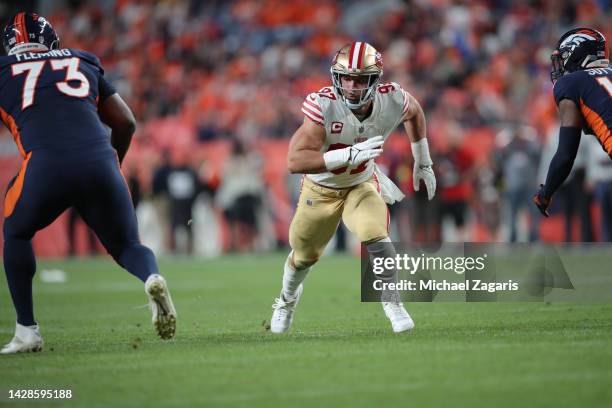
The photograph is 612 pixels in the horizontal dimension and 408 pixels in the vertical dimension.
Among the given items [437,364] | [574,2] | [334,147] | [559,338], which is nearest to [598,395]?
[437,364]

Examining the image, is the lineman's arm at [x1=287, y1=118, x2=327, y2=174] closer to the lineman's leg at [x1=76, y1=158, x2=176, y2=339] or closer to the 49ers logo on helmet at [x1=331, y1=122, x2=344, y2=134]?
the 49ers logo on helmet at [x1=331, y1=122, x2=344, y2=134]

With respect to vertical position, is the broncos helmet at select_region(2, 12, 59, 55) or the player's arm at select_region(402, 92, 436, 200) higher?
the broncos helmet at select_region(2, 12, 59, 55)

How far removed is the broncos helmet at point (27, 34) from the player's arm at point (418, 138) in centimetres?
235

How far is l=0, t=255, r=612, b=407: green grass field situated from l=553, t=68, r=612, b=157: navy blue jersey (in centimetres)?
128

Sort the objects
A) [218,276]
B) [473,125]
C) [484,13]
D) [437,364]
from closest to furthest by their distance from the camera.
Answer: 1. [437,364]
2. [218,276]
3. [473,125]
4. [484,13]

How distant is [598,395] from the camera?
4449 millimetres

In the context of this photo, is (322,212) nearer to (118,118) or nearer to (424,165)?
(424,165)

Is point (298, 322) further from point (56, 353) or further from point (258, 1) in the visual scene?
point (258, 1)

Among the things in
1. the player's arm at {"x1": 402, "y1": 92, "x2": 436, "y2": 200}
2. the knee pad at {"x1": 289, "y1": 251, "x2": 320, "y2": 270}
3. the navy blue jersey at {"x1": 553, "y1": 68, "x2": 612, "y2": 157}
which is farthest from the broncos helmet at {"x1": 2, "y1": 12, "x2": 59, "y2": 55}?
the navy blue jersey at {"x1": 553, "y1": 68, "x2": 612, "y2": 157}

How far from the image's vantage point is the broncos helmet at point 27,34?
20.9 feet

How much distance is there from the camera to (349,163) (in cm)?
650

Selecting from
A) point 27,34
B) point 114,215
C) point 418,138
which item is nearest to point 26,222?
point 114,215

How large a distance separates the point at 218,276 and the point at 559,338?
7.69 metres

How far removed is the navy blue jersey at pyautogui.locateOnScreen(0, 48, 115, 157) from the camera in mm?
6082
